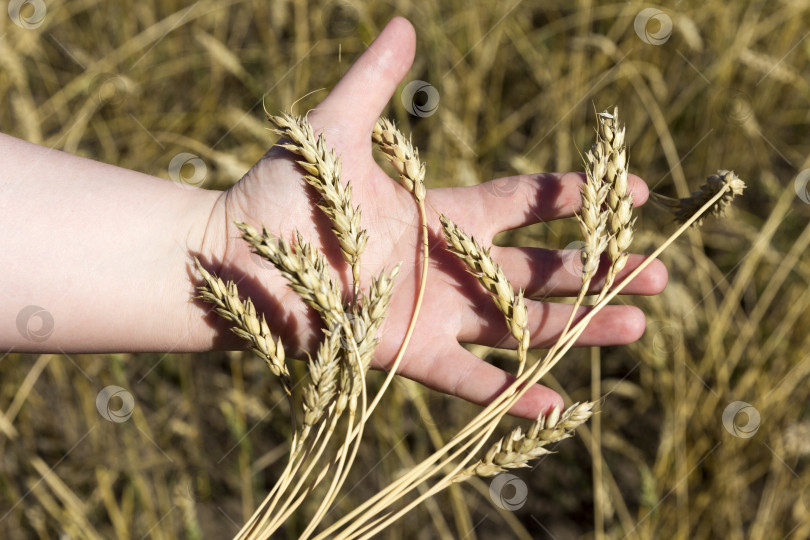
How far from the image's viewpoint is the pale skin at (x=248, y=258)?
3.80ft

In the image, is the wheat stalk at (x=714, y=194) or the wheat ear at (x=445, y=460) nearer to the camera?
the wheat ear at (x=445, y=460)

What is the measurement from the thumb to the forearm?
32 cm

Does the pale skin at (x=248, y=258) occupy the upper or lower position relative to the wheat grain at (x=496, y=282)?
upper

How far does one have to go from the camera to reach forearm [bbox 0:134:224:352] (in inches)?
45.6

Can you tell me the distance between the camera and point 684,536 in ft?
4.83

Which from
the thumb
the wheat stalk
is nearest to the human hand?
the thumb

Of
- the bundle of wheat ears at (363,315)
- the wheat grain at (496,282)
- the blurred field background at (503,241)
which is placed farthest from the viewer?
the blurred field background at (503,241)

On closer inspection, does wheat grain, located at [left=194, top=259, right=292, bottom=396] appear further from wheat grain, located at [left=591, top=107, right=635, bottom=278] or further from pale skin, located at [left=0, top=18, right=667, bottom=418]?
wheat grain, located at [left=591, top=107, right=635, bottom=278]

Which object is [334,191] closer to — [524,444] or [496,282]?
[496,282]

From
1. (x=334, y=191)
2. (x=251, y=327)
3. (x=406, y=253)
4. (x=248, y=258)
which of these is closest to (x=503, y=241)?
(x=406, y=253)

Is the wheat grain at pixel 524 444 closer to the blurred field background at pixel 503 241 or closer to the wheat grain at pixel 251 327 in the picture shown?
the wheat grain at pixel 251 327

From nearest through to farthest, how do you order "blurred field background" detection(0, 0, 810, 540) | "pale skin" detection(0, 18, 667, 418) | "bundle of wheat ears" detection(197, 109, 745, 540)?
1. "bundle of wheat ears" detection(197, 109, 745, 540)
2. "pale skin" detection(0, 18, 667, 418)
3. "blurred field background" detection(0, 0, 810, 540)

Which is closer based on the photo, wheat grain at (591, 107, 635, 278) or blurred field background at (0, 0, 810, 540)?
wheat grain at (591, 107, 635, 278)

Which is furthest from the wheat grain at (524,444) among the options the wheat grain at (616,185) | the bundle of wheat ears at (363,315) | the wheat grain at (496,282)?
the wheat grain at (616,185)
